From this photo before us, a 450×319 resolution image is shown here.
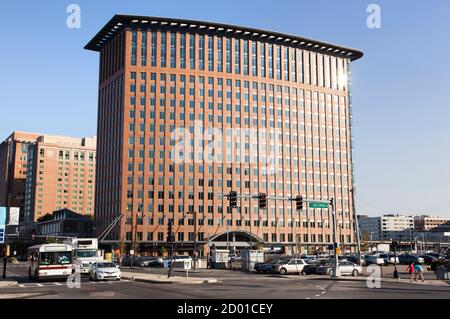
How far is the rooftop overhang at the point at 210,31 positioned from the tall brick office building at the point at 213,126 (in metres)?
0.30

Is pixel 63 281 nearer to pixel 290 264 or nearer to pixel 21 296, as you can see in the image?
pixel 21 296

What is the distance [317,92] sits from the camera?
157250mm

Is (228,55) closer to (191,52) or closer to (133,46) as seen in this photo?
(191,52)

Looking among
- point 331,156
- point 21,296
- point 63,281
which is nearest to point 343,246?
point 331,156

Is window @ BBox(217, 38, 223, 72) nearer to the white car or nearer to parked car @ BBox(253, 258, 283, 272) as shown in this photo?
parked car @ BBox(253, 258, 283, 272)

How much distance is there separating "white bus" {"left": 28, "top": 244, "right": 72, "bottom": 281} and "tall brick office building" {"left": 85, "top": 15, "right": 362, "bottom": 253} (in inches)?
3385

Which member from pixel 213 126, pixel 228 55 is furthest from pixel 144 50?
pixel 213 126

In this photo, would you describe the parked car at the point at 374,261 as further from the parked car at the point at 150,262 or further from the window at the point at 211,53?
the window at the point at 211,53

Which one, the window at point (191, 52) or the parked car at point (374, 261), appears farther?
the window at point (191, 52)

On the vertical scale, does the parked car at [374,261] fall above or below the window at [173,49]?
below

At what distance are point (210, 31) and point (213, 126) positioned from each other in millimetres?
26824

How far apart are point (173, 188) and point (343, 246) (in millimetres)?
53909

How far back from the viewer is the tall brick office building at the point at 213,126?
135m

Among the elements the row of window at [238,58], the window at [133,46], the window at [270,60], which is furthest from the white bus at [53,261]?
the window at [270,60]
